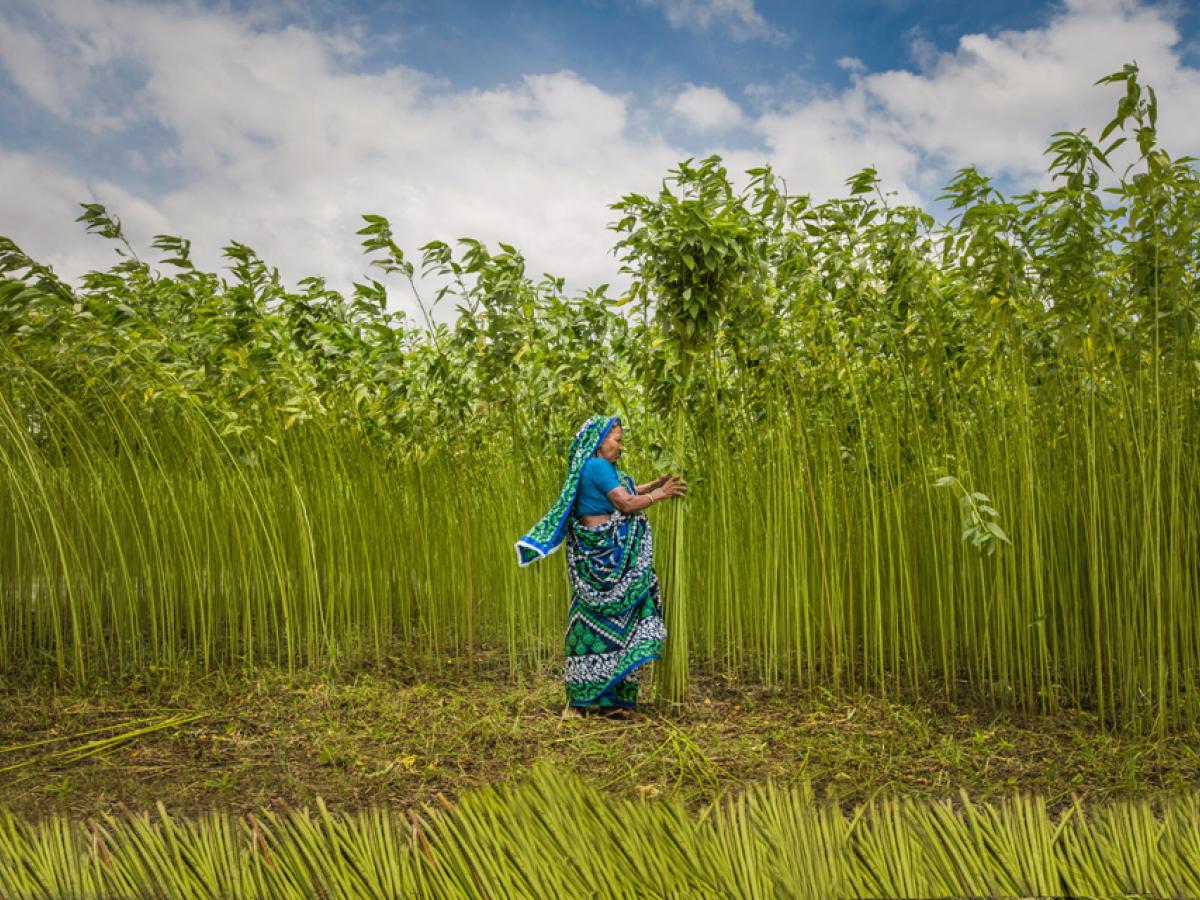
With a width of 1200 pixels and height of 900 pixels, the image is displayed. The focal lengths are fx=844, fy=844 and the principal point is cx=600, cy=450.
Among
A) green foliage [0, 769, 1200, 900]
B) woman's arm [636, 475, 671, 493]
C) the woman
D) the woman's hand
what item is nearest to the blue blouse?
the woman

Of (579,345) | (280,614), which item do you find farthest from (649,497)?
(280,614)

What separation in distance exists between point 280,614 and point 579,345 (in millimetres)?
2996

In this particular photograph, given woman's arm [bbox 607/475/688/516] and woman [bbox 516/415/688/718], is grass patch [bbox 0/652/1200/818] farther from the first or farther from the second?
woman's arm [bbox 607/475/688/516]

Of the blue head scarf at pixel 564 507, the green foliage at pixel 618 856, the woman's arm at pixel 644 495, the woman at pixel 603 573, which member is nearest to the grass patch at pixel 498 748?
the woman at pixel 603 573

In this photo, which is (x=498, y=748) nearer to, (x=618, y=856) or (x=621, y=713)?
(x=621, y=713)

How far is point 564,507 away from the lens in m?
4.16

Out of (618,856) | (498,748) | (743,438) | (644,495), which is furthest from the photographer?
(743,438)

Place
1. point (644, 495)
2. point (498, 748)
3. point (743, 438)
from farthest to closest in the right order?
point (743, 438), point (644, 495), point (498, 748)

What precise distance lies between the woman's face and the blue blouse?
4 cm

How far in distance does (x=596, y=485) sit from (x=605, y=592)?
1.73ft

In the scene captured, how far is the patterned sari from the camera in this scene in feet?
13.5

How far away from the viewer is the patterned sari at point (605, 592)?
4109 mm

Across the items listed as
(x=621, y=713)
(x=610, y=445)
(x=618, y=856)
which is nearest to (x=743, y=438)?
(x=610, y=445)

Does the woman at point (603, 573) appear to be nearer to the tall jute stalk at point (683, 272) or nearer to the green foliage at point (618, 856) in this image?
the tall jute stalk at point (683, 272)
